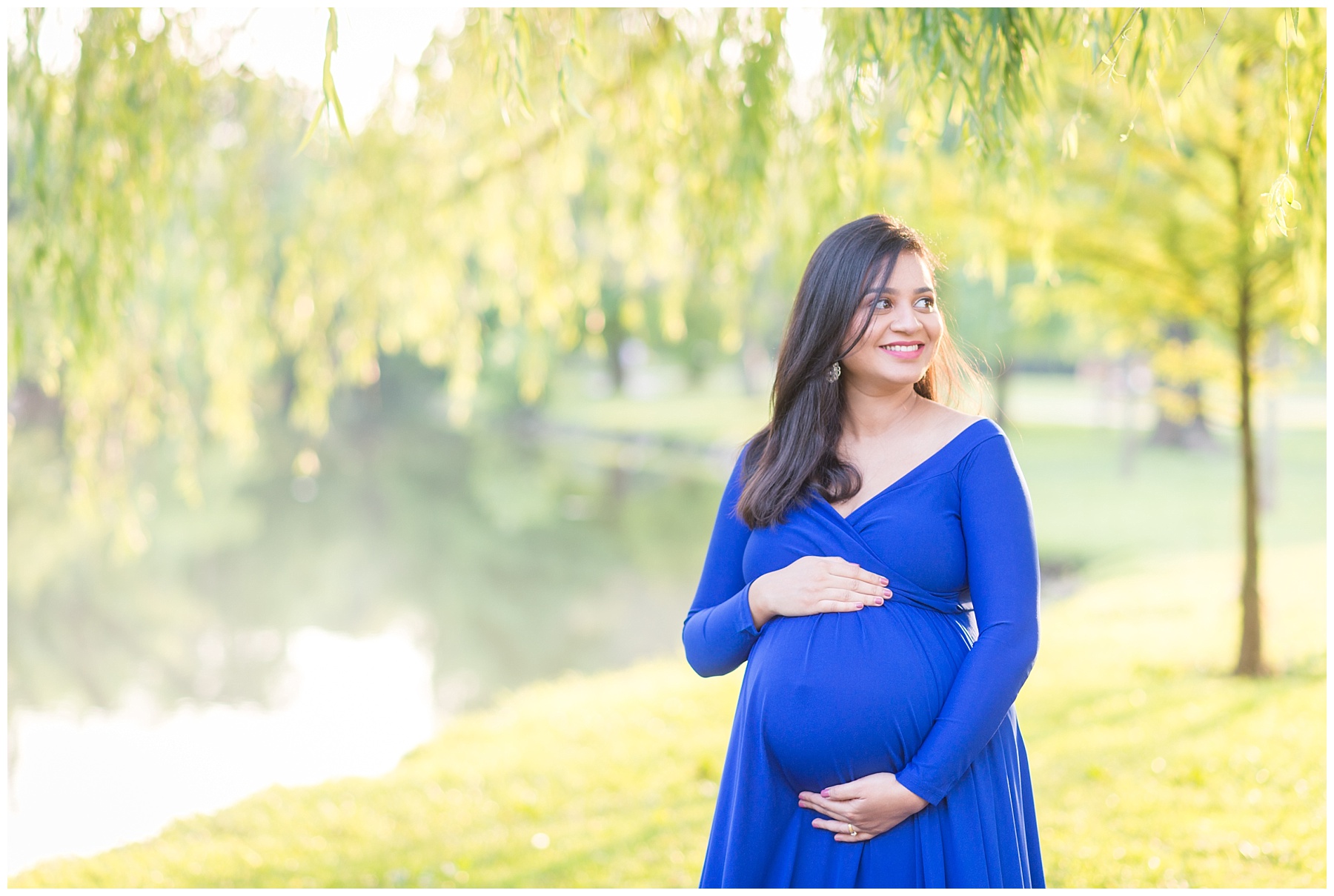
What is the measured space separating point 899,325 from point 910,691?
669 mm

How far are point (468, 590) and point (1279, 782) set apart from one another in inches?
352

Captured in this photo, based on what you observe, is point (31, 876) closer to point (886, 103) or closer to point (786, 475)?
point (786, 475)

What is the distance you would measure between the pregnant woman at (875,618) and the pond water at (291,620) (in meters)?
3.66

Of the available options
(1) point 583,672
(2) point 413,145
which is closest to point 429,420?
(1) point 583,672

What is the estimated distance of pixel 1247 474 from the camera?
19.9 feet

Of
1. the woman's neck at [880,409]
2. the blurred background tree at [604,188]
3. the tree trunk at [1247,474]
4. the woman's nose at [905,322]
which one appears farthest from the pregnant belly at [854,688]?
the tree trunk at [1247,474]

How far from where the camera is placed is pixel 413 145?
608cm

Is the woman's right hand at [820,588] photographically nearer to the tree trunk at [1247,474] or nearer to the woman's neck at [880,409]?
the woman's neck at [880,409]

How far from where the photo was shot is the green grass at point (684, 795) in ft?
12.6

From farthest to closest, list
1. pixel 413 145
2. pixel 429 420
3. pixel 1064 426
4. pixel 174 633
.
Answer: pixel 429 420
pixel 1064 426
pixel 174 633
pixel 413 145

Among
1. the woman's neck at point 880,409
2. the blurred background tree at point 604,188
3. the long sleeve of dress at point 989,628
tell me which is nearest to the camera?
the long sleeve of dress at point 989,628

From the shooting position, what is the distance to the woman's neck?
2.08 meters

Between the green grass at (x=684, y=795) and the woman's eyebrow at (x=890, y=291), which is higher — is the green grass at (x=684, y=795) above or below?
below

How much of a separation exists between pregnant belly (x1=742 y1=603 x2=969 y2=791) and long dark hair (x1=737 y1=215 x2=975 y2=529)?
0.25m
